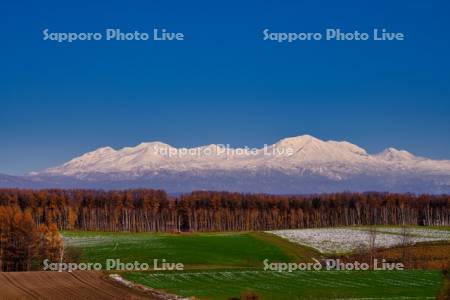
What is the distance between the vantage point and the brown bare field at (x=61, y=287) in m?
49.3

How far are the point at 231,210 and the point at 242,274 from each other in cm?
9757

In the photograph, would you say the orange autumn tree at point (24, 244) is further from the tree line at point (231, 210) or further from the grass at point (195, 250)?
the tree line at point (231, 210)

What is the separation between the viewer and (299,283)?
5453cm

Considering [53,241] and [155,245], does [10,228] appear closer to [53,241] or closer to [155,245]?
[53,241]

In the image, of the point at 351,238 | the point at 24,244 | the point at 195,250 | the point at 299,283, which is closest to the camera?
the point at 299,283

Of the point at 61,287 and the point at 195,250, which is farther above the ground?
the point at 195,250

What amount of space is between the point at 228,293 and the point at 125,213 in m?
110

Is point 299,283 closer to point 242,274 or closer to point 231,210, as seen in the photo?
point 242,274

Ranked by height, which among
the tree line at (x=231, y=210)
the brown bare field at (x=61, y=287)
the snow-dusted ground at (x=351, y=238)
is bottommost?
the brown bare field at (x=61, y=287)

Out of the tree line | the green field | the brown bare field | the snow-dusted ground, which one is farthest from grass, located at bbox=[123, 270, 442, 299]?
the tree line

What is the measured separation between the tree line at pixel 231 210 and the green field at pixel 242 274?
46.9 m

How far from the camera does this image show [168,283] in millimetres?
57469

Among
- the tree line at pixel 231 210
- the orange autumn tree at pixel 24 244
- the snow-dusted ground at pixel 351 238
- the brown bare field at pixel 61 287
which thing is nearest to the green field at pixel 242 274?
the brown bare field at pixel 61 287

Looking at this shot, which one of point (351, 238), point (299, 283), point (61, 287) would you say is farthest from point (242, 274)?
point (351, 238)
